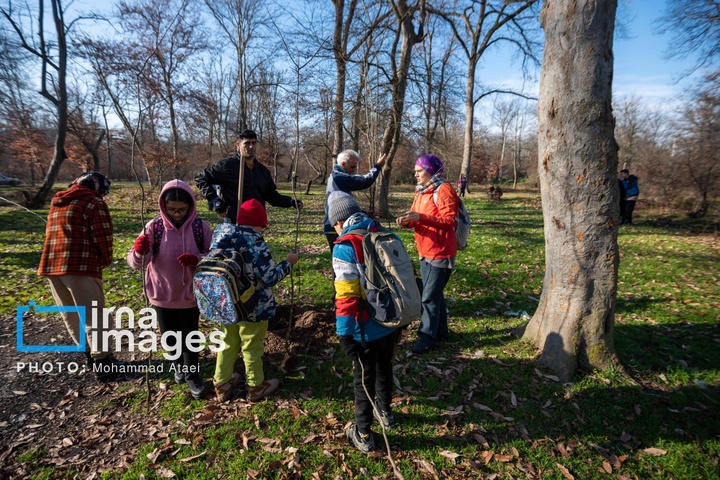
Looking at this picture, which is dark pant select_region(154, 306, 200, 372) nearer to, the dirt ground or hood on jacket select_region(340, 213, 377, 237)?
the dirt ground

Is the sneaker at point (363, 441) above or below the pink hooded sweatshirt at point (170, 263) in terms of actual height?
below

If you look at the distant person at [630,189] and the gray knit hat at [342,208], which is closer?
the gray knit hat at [342,208]

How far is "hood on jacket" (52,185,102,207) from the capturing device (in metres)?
3.30

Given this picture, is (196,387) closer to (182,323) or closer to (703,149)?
(182,323)

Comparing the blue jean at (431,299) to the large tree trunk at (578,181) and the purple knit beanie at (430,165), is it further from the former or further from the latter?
the large tree trunk at (578,181)

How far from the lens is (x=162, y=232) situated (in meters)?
2.97

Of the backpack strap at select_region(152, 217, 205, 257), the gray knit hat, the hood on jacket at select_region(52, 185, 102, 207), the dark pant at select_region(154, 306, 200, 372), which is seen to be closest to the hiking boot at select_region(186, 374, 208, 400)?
the dark pant at select_region(154, 306, 200, 372)

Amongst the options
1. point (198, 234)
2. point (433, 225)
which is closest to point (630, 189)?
point (433, 225)

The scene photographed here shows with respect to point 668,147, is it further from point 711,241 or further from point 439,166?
point 439,166

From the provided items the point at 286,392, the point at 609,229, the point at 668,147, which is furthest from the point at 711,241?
the point at 286,392

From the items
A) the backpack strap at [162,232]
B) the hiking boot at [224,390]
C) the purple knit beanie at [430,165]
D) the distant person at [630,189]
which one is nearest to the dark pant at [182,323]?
the hiking boot at [224,390]

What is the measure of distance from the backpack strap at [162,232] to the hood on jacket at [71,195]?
39.7 inches

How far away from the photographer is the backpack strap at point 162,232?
2.94m

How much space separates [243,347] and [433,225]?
2.23m
